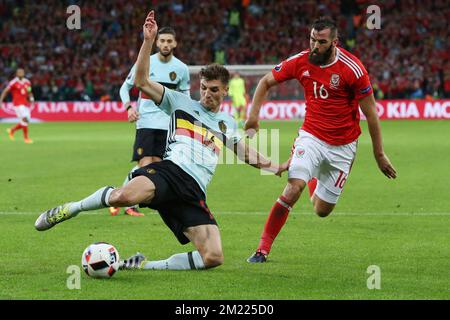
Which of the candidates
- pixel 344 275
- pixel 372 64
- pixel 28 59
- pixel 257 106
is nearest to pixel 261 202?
pixel 257 106

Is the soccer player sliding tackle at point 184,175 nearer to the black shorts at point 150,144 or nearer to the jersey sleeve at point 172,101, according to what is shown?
the jersey sleeve at point 172,101

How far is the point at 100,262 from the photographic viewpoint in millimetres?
7223

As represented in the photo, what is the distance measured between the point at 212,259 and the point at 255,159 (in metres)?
1.08

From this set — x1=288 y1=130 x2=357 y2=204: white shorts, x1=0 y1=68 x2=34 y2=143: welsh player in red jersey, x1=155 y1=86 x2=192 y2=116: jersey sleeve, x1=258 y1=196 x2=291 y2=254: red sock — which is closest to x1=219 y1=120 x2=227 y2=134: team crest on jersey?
x1=155 y1=86 x2=192 y2=116: jersey sleeve

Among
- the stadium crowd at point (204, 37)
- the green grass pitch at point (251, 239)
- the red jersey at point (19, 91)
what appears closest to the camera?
the green grass pitch at point (251, 239)

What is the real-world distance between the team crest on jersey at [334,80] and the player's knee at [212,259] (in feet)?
6.67

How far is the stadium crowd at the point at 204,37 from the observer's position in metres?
41.4

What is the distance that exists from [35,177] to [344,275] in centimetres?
1005

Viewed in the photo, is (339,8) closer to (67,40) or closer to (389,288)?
(67,40)

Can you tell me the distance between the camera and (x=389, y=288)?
6.86m

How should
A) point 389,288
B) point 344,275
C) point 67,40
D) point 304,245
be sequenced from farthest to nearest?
point 67,40, point 304,245, point 344,275, point 389,288

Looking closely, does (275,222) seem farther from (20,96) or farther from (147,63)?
(20,96)

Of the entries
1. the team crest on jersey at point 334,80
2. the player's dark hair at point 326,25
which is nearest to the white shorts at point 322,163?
the team crest on jersey at point 334,80

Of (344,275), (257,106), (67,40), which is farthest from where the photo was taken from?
(67,40)
